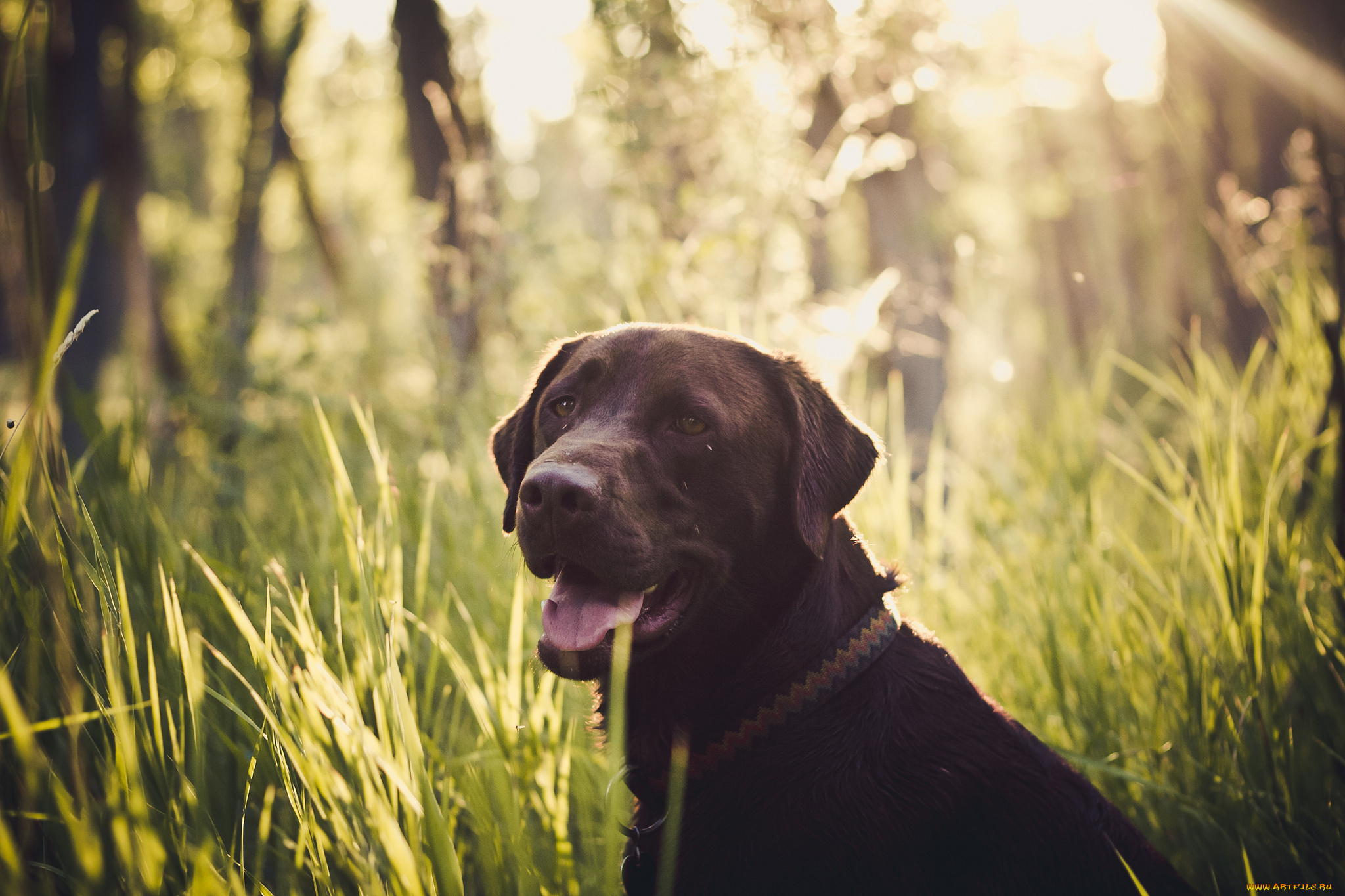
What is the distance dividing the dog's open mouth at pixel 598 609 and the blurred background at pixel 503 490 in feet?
0.83

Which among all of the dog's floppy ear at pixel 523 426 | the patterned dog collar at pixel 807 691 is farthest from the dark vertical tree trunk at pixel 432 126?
the patterned dog collar at pixel 807 691

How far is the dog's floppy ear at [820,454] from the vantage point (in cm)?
184

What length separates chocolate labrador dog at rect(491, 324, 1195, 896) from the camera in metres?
1.57

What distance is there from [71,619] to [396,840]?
1.23 metres

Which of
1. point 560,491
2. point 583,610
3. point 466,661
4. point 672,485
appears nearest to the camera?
point 560,491

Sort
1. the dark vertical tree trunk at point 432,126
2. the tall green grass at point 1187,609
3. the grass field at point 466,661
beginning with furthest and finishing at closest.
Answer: the dark vertical tree trunk at point 432,126
the tall green grass at point 1187,609
the grass field at point 466,661

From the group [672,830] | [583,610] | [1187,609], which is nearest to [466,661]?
[583,610]

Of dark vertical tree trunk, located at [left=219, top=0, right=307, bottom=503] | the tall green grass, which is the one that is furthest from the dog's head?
dark vertical tree trunk, located at [left=219, top=0, right=307, bottom=503]

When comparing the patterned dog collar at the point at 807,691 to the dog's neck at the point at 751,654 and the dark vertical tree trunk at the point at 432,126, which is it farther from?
the dark vertical tree trunk at the point at 432,126

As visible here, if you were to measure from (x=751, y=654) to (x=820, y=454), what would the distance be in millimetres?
542

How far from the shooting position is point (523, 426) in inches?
95.7

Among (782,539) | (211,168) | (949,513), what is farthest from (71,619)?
(211,168)

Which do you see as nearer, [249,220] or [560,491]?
[560,491]

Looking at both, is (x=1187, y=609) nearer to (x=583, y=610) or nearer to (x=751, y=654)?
(x=751, y=654)
